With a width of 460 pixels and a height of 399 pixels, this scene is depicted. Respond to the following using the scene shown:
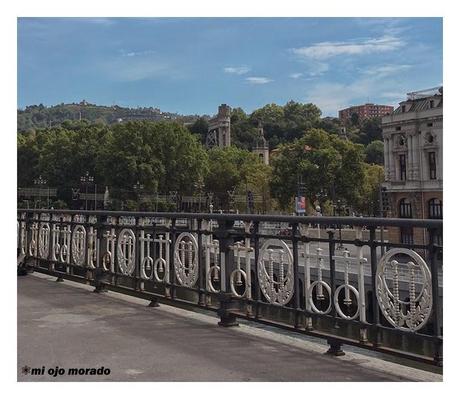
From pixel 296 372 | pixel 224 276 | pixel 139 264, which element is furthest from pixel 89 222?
pixel 296 372

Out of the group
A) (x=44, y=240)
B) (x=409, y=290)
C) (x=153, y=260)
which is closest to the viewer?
(x=409, y=290)

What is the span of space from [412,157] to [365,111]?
33.9 m

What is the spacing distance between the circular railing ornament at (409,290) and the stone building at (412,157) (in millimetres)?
35868

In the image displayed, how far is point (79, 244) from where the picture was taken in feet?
24.5

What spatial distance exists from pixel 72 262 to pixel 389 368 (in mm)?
5192

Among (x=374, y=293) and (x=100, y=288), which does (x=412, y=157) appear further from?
→ (x=374, y=293)

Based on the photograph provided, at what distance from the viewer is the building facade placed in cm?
6531

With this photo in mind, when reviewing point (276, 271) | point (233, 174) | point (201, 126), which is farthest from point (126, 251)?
point (201, 126)

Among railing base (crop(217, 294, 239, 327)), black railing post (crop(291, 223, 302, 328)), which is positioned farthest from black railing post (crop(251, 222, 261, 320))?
black railing post (crop(291, 223, 302, 328))

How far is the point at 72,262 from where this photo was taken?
7.66 m

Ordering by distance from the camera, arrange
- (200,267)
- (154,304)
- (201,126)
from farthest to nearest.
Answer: (201,126) → (154,304) → (200,267)

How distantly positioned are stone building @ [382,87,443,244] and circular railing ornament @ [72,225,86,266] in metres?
33.7

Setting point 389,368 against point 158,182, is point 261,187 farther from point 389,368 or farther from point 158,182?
point 389,368

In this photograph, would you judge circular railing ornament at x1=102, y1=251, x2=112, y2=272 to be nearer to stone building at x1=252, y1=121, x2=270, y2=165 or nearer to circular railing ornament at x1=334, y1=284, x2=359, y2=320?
circular railing ornament at x1=334, y1=284, x2=359, y2=320
